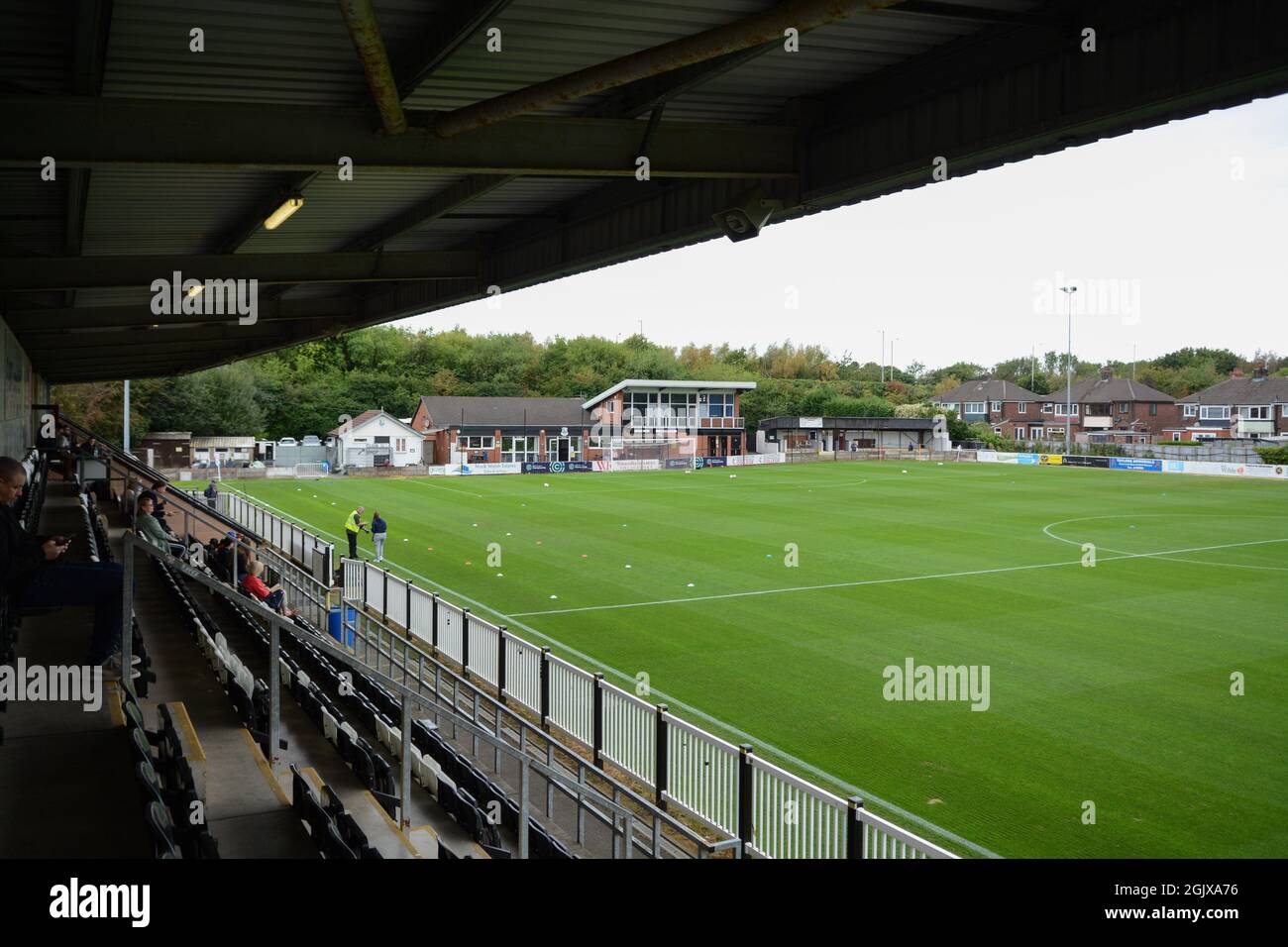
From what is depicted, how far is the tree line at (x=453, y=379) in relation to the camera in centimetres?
6975

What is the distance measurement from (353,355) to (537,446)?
93.7ft

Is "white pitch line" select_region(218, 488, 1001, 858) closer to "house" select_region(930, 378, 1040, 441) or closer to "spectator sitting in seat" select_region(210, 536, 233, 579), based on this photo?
"spectator sitting in seat" select_region(210, 536, 233, 579)

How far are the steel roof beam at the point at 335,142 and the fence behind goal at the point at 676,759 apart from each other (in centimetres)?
472

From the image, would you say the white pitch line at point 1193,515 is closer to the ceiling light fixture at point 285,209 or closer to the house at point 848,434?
the ceiling light fixture at point 285,209

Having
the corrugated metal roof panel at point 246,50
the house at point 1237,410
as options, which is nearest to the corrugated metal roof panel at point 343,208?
the corrugated metal roof panel at point 246,50

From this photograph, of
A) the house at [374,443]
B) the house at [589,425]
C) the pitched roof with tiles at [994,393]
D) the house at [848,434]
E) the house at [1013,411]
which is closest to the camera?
the house at [374,443]

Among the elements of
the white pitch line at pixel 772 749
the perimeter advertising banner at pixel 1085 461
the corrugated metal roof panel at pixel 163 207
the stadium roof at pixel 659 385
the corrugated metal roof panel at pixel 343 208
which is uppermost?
the stadium roof at pixel 659 385

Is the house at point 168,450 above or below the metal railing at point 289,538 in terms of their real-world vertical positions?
above

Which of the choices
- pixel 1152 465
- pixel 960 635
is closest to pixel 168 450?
pixel 960 635

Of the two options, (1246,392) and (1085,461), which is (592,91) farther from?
(1246,392)

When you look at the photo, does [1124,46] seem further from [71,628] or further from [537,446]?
[537,446]

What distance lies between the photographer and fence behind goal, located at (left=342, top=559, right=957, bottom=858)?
26.0 ft

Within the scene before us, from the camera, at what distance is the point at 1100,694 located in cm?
1396

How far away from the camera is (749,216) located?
835 centimetres
